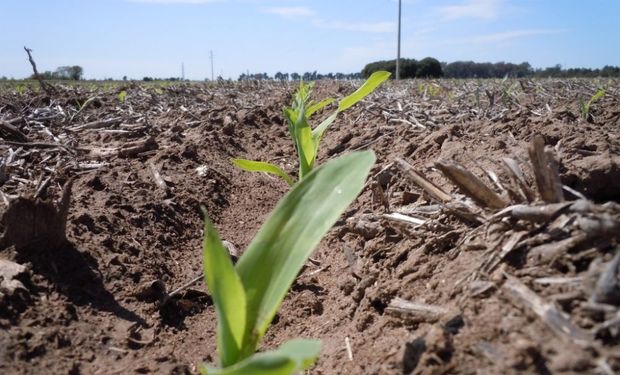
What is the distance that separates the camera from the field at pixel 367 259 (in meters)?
1.10

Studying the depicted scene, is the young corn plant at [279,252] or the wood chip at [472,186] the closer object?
the young corn plant at [279,252]

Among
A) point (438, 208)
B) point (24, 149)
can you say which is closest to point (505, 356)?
point (438, 208)

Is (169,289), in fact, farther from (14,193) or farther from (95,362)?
(14,193)

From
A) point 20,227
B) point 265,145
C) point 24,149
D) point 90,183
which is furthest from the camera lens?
point 265,145

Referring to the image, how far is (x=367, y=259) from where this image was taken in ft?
7.02

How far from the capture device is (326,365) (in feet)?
5.19

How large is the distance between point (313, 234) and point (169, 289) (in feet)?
3.96

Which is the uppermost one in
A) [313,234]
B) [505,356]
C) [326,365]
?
[313,234]

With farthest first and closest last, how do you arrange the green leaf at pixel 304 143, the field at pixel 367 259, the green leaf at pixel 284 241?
the green leaf at pixel 304 143
the green leaf at pixel 284 241
the field at pixel 367 259

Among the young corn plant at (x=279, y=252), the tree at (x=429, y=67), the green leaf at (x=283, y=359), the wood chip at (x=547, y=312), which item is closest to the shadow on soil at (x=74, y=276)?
the young corn plant at (x=279, y=252)

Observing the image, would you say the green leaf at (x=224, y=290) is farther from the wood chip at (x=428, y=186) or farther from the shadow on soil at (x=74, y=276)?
the wood chip at (x=428, y=186)

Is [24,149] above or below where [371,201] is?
above

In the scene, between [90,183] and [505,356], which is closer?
[505,356]

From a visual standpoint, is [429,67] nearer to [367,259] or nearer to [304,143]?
[304,143]
